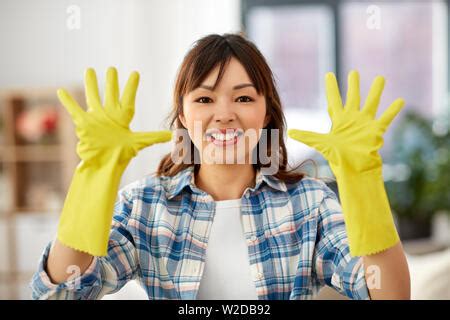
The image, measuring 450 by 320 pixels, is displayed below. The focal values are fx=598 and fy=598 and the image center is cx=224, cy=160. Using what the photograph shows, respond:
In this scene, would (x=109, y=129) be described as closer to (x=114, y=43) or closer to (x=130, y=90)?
(x=130, y=90)

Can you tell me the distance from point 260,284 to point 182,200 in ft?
0.56

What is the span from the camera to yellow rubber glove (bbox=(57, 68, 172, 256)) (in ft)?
2.28

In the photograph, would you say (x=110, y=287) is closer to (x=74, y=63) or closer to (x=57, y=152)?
(x=57, y=152)

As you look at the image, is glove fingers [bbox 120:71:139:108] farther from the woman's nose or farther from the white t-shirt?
the white t-shirt

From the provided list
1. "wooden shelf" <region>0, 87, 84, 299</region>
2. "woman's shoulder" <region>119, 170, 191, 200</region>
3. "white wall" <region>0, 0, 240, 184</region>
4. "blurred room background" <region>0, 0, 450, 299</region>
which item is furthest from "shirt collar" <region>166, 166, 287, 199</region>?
"white wall" <region>0, 0, 240, 184</region>

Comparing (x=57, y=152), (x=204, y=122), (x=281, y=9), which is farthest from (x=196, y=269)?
(x=281, y=9)

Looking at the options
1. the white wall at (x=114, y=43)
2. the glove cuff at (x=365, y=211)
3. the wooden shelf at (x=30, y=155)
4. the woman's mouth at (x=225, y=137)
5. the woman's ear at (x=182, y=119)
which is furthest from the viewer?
the white wall at (x=114, y=43)

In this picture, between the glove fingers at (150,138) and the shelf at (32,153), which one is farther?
the shelf at (32,153)

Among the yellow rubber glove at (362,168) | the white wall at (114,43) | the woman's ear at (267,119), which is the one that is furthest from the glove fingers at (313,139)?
the white wall at (114,43)

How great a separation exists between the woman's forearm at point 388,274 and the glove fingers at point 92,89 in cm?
38

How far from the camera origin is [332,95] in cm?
72

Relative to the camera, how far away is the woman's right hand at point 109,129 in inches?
27.9

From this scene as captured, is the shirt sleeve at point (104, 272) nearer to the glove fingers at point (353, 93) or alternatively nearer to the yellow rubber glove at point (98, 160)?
the yellow rubber glove at point (98, 160)

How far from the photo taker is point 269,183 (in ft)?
2.98
